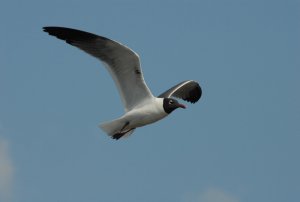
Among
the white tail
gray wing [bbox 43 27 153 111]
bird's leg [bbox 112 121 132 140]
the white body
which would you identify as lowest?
Answer: bird's leg [bbox 112 121 132 140]

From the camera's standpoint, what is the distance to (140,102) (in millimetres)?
15234

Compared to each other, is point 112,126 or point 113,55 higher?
point 113,55

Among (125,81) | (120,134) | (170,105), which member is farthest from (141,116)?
(120,134)

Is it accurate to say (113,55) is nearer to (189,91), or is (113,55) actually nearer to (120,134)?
(120,134)

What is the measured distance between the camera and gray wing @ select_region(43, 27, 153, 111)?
1467 cm

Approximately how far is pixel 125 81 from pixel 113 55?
0.63 meters

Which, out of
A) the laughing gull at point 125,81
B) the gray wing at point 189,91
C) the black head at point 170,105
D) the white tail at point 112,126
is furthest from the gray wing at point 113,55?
the gray wing at point 189,91

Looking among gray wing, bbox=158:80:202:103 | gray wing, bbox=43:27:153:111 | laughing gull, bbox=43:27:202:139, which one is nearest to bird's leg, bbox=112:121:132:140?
laughing gull, bbox=43:27:202:139

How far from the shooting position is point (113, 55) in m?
14.8

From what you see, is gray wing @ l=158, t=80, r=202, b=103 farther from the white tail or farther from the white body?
the white tail

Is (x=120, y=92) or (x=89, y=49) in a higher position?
(x=89, y=49)

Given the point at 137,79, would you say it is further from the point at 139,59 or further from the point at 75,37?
the point at 75,37

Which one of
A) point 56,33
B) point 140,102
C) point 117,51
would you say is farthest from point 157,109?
point 56,33

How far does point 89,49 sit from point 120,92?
43.4 inches
